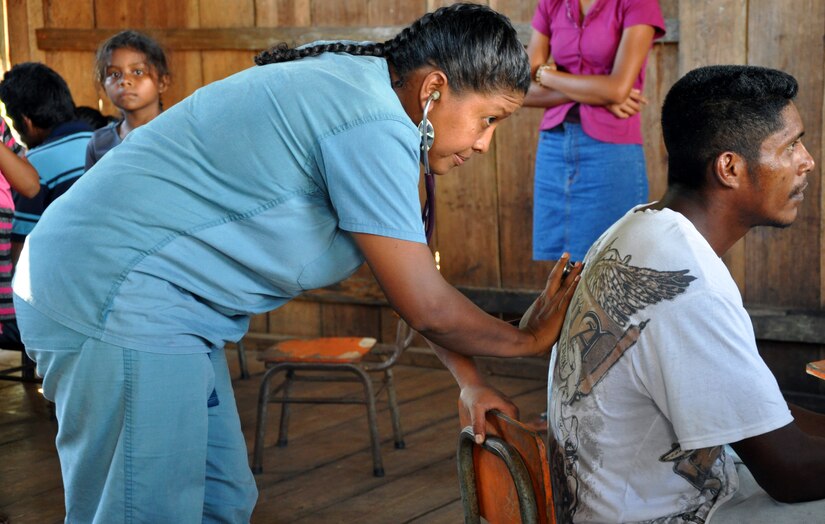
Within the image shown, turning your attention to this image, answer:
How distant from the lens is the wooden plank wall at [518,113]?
14.0ft

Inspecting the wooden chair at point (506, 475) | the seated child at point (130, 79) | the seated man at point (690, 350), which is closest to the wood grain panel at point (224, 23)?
the seated child at point (130, 79)

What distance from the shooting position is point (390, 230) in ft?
5.68

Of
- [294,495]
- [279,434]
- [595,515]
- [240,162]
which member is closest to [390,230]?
[240,162]

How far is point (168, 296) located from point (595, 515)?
0.80 meters

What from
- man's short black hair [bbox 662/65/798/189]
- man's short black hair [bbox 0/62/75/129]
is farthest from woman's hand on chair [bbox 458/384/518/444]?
man's short black hair [bbox 0/62/75/129]

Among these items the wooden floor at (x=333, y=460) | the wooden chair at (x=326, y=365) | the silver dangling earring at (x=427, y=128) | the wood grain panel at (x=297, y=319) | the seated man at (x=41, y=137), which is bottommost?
the wooden floor at (x=333, y=460)

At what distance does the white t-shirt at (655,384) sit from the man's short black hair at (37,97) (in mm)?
3237

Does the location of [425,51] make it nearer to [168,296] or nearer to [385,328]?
[168,296]

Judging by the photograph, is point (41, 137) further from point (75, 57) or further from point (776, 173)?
point (776, 173)

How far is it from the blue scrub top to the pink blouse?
2.13 metres

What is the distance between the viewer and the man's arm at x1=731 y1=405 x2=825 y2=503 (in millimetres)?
1620

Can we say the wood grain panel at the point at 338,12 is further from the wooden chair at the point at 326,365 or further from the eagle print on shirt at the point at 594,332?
the eagle print on shirt at the point at 594,332

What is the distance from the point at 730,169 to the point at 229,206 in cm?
87

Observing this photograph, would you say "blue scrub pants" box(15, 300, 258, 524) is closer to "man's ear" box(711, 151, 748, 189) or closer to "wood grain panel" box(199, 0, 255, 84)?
"man's ear" box(711, 151, 748, 189)
